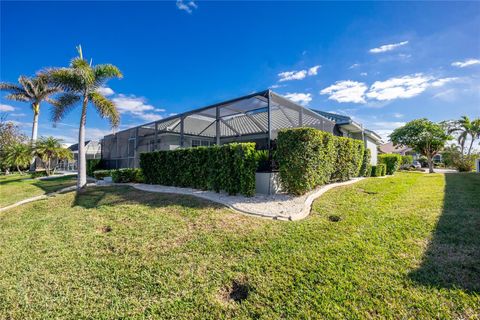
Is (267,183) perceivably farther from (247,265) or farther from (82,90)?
(82,90)

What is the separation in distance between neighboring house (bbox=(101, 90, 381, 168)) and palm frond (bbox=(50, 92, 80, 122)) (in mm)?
3876

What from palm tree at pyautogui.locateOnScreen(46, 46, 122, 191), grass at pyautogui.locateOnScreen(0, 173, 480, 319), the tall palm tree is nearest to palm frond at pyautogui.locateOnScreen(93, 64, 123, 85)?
palm tree at pyautogui.locateOnScreen(46, 46, 122, 191)

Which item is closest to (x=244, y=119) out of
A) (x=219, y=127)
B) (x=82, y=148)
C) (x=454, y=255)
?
(x=219, y=127)

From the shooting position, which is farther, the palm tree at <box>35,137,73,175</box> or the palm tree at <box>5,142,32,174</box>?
the palm tree at <box>5,142,32,174</box>

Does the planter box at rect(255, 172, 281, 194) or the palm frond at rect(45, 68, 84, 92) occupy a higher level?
the palm frond at rect(45, 68, 84, 92)

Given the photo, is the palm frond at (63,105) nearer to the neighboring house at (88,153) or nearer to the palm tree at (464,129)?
the neighboring house at (88,153)

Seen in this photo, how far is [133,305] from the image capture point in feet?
8.46

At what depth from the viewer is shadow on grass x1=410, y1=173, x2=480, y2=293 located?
2637 mm

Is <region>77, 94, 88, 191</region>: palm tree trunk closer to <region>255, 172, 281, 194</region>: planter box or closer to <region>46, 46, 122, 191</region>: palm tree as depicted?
<region>46, 46, 122, 191</region>: palm tree

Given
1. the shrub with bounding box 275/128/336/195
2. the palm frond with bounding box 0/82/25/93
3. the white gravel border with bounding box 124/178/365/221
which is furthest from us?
the palm frond with bounding box 0/82/25/93

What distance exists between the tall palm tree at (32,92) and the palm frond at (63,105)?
39.5ft

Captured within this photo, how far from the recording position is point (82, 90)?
11.1 meters

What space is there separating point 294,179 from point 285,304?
4.57 metres

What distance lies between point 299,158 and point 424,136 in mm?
22782
